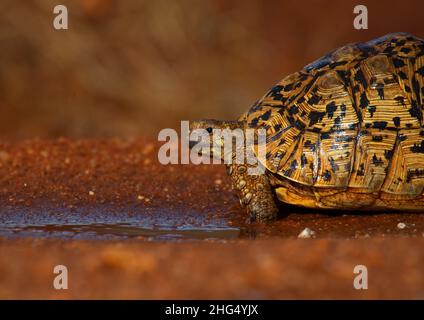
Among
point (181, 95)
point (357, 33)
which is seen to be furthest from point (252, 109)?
point (357, 33)

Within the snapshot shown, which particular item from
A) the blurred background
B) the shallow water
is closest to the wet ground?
the shallow water

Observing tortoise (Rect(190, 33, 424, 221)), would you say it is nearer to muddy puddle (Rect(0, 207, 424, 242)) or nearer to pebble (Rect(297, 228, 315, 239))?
muddy puddle (Rect(0, 207, 424, 242))

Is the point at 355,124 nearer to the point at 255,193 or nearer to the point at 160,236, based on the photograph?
the point at 255,193

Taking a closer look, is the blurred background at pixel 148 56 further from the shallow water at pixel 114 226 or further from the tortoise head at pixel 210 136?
the tortoise head at pixel 210 136

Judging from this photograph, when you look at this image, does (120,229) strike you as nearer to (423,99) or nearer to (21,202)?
(21,202)

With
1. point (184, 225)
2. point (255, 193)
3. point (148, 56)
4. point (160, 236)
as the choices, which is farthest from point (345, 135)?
point (148, 56)
